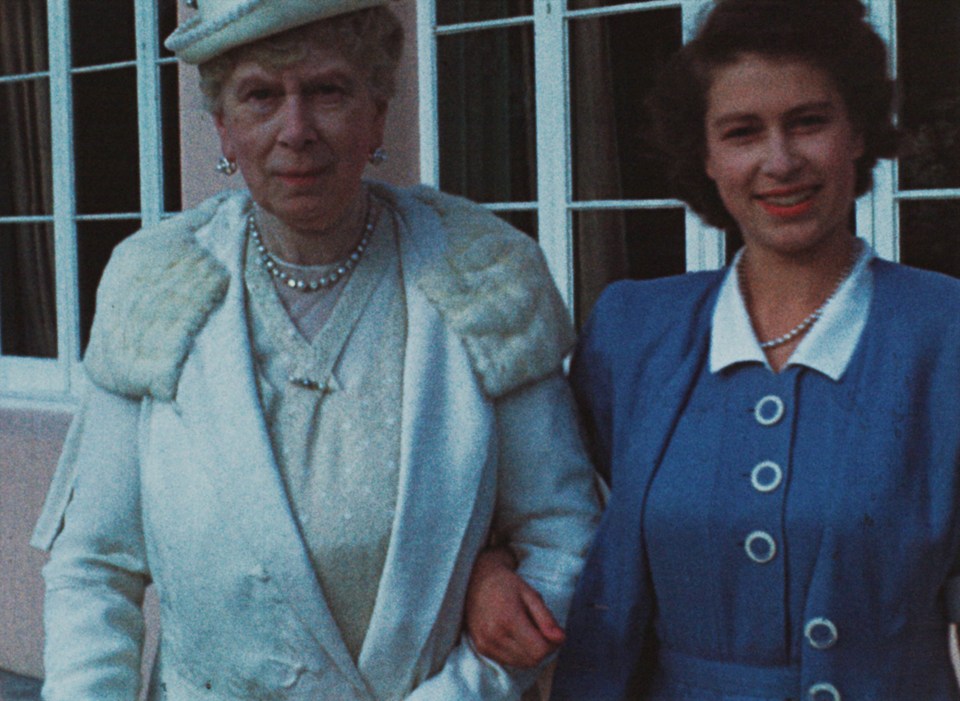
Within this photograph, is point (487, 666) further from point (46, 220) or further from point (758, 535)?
point (46, 220)

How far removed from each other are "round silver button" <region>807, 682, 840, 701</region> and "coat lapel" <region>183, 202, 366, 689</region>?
56 cm

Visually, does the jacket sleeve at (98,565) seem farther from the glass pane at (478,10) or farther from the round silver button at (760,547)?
the glass pane at (478,10)

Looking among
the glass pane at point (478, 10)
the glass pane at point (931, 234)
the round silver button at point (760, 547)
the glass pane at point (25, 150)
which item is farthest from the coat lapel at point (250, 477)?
the glass pane at point (25, 150)

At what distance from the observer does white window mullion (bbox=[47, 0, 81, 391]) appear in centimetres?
559

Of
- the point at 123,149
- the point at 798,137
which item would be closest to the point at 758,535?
the point at 798,137

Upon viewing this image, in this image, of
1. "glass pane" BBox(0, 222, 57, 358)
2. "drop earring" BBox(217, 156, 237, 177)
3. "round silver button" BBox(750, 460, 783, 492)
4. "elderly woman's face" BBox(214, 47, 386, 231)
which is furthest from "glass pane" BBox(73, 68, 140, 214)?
"round silver button" BBox(750, 460, 783, 492)

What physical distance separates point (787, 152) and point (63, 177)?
170 inches

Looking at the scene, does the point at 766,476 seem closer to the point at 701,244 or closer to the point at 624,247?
the point at 701,244

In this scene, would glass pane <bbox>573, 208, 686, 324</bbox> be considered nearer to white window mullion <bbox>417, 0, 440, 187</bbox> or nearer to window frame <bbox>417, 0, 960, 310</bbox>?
window frame <bbox>417, 0, 960, 310</bbox>

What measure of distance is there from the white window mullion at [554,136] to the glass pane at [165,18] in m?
1.54

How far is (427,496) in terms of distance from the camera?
185cm

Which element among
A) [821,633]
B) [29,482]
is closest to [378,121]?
[821,633]

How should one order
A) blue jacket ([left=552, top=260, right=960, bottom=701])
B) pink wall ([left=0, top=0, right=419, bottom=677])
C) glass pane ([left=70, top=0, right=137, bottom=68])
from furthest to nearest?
glass pane ([left=70, top=0, right=137, bottom=68]) → pink wall ([left=0, top=0, right=419, bottom=677]) → blue jacket ([left=552, top=260, right=960, bottom=701])

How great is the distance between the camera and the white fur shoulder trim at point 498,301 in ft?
6.27
